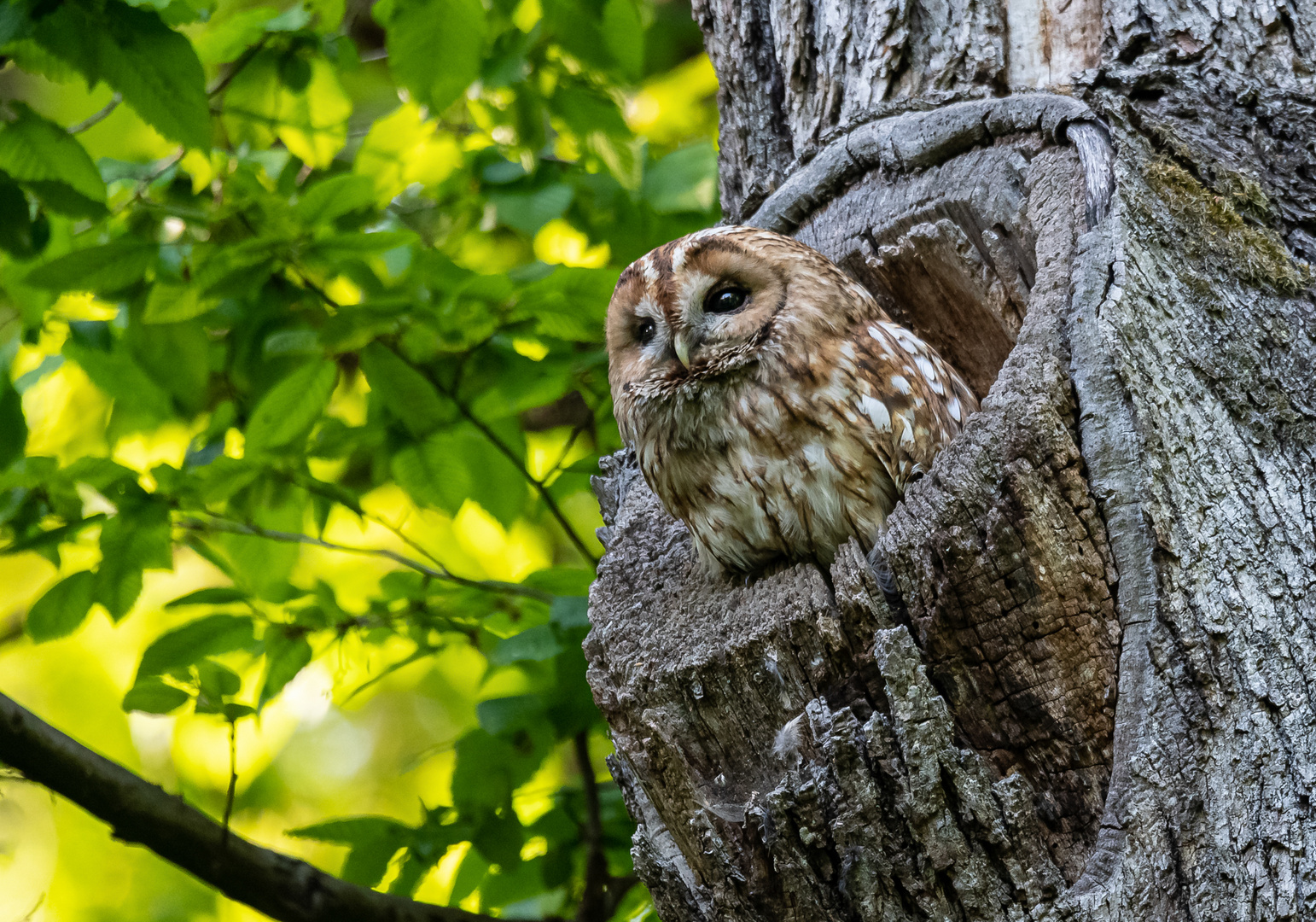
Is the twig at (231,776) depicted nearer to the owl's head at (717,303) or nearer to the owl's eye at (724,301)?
the owl's head at (717,303)

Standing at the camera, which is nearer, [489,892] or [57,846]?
[489,892]

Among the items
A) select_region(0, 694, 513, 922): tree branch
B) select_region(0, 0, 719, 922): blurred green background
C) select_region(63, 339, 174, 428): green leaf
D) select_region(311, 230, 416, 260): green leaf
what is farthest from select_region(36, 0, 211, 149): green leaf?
select_region(0, 694, 513, 922): tree branch

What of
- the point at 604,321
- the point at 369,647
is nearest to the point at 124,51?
the point at 604,321

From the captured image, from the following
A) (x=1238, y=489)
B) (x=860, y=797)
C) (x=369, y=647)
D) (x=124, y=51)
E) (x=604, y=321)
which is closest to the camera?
(x=860, y=797)

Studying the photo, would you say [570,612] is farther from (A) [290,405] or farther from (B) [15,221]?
(B) [15,221]

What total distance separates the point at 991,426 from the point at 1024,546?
0.16 metres

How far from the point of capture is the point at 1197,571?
1414 mm

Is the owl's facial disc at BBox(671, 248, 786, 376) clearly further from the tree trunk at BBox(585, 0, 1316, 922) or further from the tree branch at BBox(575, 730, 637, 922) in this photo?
the tree branch at BBox(575, 730, 637, 922)

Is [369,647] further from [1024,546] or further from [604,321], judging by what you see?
[1024,546]

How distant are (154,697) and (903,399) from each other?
60.9 inches

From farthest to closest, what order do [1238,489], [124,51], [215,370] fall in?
1. [215,370]
2. [124,51]
3. [1238,489]

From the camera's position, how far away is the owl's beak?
1.99 m

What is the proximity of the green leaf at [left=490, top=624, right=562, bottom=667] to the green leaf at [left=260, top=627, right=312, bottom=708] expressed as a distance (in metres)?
0.46

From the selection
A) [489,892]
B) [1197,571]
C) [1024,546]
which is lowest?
[489,892]
